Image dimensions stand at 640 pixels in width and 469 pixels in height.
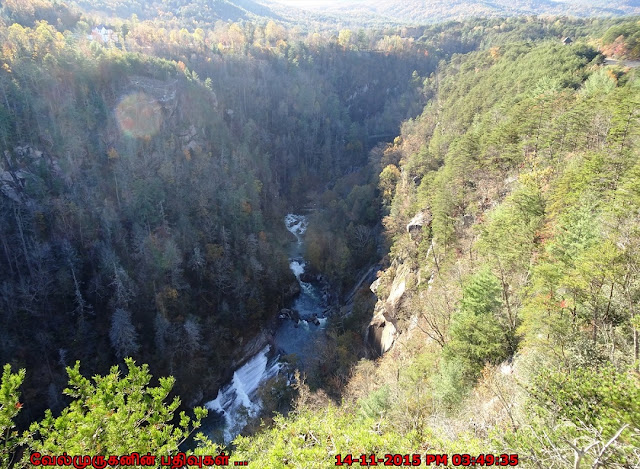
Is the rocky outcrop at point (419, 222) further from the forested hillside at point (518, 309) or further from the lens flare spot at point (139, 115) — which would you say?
the lens flare spot at point (139, 115)

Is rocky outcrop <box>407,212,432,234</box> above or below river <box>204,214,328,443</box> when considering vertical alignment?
above

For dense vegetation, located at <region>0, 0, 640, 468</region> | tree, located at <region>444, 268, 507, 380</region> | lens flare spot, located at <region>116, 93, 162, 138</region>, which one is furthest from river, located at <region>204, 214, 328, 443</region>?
lens flare spot, located at <region>116, 93, 162, 138</region>

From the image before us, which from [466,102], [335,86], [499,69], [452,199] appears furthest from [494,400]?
[335,86]

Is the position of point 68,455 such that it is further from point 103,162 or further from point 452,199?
point 103,162

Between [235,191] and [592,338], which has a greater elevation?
[592,338]
